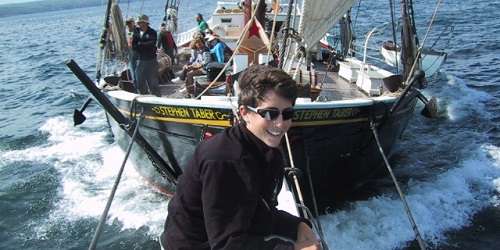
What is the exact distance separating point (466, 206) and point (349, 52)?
206 inches

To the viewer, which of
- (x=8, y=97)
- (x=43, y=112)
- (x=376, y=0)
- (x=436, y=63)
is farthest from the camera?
(x=376, y=0)

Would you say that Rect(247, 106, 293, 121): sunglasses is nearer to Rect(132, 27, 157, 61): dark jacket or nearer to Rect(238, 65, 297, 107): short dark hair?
Rect(238, 65, 297, 107): short dark hair

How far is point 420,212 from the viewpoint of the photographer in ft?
26.0

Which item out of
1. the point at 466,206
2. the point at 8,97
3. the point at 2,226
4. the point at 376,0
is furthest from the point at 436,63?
the point at 376,0

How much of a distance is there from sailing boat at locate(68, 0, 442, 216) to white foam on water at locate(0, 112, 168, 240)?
64 centimetres

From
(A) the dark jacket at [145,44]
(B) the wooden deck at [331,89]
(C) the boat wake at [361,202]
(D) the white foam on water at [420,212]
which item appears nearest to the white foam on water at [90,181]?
(C) the boat wake at [361,202]

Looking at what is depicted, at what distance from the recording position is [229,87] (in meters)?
7.21

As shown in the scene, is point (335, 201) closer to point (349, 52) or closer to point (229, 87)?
point (229, 87)

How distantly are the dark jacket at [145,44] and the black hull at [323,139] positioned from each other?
4.30ft

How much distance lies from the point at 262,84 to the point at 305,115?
165 inches

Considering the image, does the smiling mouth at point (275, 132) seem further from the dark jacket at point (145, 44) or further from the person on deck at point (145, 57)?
the dark jacket at point (145, 44)

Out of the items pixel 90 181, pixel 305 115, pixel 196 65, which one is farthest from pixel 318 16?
pixel 90 181

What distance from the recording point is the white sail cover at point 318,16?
640cm

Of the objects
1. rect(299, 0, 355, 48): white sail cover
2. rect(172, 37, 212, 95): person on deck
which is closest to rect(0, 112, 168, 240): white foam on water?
rect(172, 37, 212, 95): person on deck
